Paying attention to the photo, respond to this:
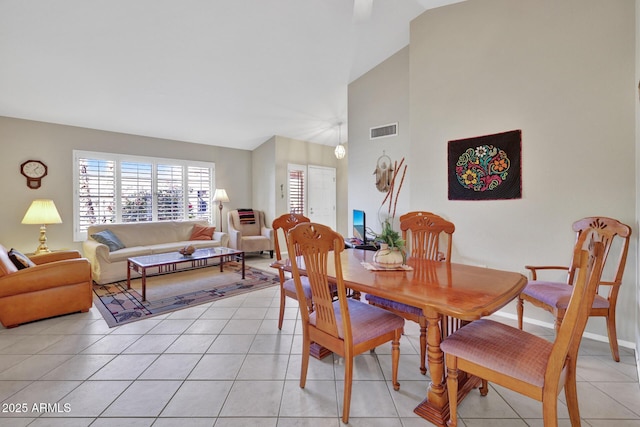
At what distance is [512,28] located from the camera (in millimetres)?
2832

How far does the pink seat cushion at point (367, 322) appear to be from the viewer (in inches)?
64.3

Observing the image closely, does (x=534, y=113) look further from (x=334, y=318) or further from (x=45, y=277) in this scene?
(x=45, y=277)

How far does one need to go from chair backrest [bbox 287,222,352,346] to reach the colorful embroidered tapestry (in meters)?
4.74

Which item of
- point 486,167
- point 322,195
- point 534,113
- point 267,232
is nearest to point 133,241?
point 267,232

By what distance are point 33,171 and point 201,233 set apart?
2.53 meters

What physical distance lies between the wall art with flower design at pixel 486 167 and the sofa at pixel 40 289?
13.6 feet

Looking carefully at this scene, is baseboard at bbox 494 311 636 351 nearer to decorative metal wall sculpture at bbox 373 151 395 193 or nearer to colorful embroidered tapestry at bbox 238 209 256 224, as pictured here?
decorative metal wall sculpture at bbox 373 151 395 193

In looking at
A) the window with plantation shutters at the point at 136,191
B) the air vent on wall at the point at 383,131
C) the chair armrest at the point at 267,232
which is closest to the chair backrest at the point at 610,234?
the air vent on wall at the point at 383,131

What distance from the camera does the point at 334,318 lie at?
163cm

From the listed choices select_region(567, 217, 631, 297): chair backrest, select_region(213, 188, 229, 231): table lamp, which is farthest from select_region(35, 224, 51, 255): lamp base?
select_region(567, 217, 631, 297): chair backrest

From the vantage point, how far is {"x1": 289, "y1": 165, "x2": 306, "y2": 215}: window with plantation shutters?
6.52m

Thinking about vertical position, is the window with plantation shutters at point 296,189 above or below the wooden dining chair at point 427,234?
above

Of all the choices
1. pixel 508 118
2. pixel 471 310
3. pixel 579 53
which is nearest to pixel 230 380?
pixel 471 310

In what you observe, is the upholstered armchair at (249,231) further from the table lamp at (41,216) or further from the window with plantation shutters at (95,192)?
the table lamp at (41,216)
